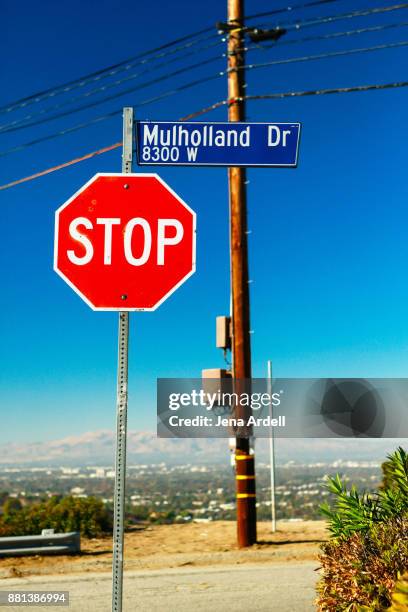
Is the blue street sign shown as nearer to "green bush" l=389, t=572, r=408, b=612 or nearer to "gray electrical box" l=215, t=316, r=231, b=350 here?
"green bush" l=389, t=572, r=408, b=612

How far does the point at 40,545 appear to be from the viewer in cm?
1204

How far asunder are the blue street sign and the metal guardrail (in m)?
8.39

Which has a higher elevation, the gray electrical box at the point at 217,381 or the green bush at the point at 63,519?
the gray electrical box at the point at 217,381

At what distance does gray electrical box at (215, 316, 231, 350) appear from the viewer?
13.6 m

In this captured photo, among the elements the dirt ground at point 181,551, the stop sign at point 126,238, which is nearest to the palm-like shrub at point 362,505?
the stop sign at point 126,238

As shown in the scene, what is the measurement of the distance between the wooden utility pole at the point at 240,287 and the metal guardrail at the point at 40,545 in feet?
10.1

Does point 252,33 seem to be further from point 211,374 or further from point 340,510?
point 340,510

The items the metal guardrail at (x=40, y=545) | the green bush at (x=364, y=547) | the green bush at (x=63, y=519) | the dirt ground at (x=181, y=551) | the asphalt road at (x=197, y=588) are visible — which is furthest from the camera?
the green bush at (x=63, y=519)

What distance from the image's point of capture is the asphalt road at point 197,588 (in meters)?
8.09

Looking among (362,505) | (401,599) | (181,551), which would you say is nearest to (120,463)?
(401,599)

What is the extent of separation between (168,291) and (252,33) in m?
11.0

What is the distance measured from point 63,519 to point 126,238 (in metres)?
11.8

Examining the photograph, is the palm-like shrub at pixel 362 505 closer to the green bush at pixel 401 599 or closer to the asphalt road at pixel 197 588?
the green bush at pixel 401 599

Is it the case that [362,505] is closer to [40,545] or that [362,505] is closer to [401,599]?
[401,599]
